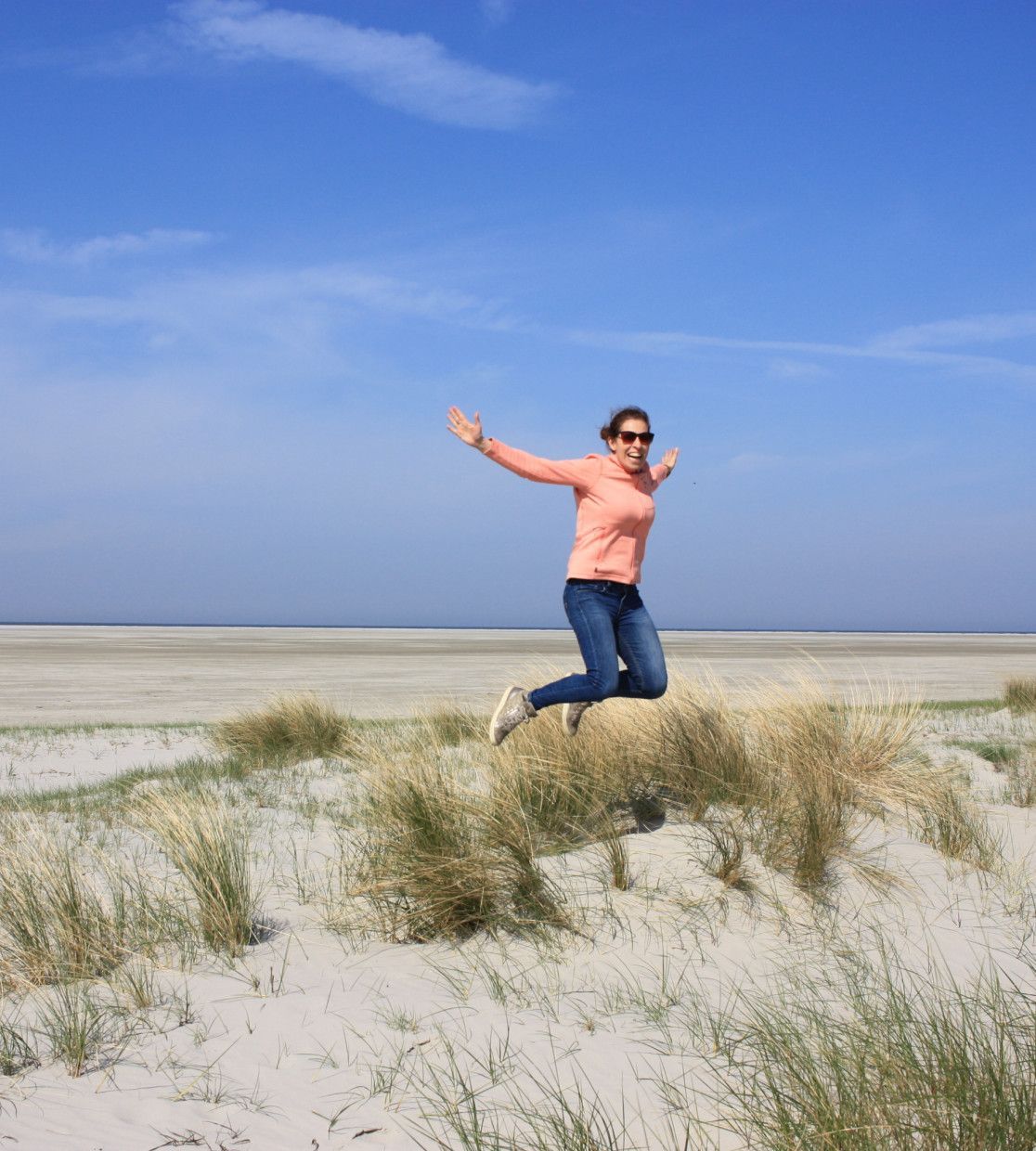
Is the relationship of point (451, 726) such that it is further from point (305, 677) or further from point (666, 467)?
point (305, 677)

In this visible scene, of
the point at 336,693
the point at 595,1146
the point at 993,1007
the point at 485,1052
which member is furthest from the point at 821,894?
the point at 336,693

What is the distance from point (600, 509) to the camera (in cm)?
501

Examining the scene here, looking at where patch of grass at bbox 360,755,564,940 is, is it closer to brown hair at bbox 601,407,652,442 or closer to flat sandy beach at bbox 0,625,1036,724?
brown hair at bbox 601,407,652,442

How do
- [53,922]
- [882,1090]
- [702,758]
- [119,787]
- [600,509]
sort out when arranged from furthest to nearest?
[119,787], [702,758], [600,509], [53,922], [882,1090]

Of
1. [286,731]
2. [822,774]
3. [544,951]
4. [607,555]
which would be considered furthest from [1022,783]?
[286,731]

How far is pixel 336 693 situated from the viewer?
16.2 metres

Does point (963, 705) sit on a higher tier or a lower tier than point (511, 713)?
lower

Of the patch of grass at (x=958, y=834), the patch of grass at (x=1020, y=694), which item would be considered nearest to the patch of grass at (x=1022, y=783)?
the patch of grass at (x=958, y=834)

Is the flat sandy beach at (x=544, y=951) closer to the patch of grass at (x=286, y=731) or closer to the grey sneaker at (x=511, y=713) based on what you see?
the grey sneaker at (x=511, y=713)

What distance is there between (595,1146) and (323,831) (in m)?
3.38

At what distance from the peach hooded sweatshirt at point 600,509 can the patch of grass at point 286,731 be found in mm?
3815

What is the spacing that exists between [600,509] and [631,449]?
366mm

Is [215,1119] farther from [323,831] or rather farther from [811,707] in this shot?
[811,707]

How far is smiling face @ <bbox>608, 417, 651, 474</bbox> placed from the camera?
16.8 ft
